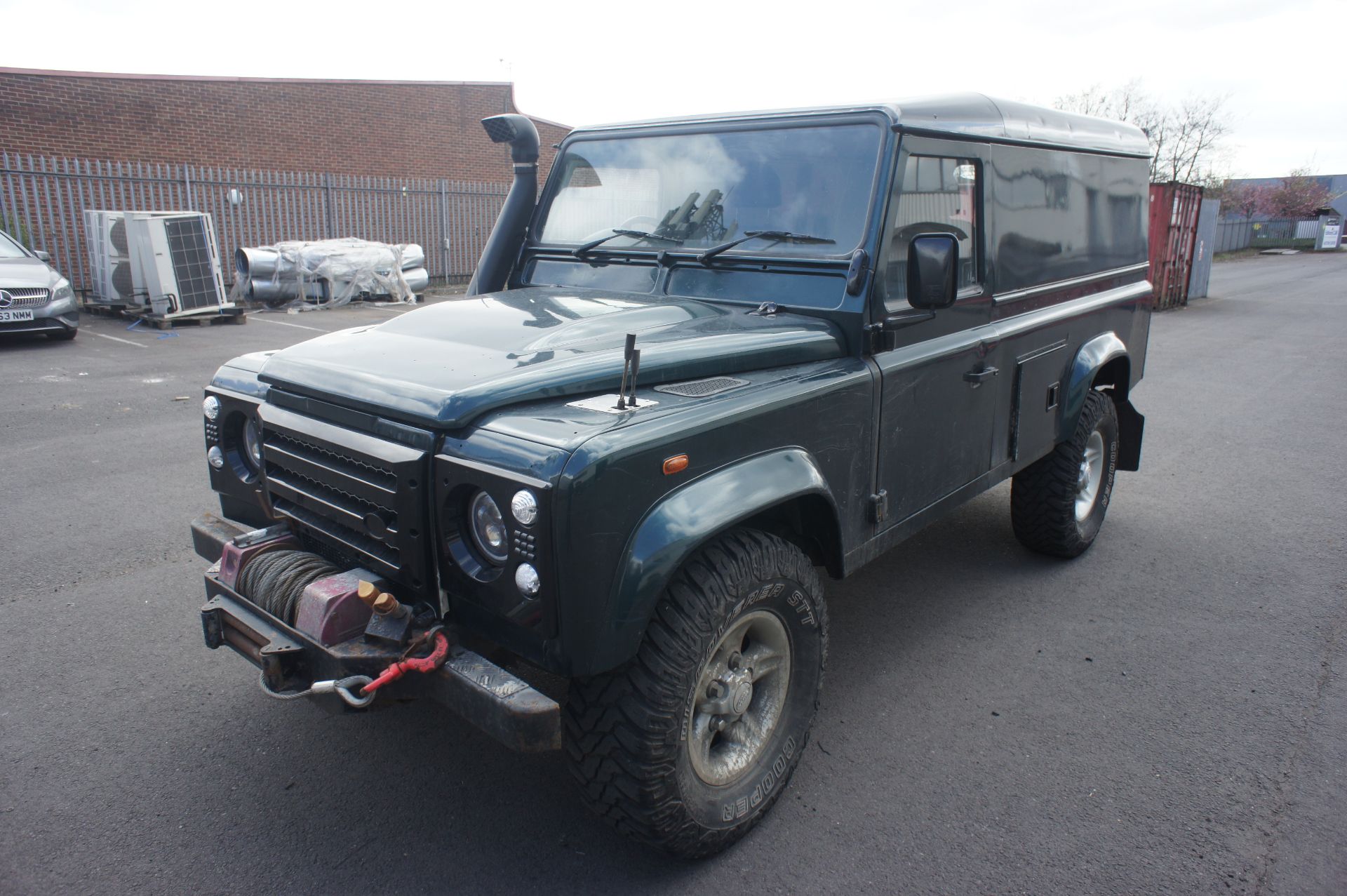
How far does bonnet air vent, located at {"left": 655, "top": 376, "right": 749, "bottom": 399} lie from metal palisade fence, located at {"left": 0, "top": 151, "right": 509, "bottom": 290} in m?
15.9

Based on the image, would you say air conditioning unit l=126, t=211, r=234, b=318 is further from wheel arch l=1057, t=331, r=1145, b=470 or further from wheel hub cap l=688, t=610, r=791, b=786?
wheel hub cap l=688, t=610, r=791, b=786

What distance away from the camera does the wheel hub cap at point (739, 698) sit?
2.66 m

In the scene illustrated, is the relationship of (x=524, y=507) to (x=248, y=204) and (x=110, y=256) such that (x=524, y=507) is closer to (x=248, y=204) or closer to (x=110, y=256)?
(x=110, y=256)

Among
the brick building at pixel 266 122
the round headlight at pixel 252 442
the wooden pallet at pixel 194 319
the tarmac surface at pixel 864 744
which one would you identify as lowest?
the tarmac surface at pixel 864 744

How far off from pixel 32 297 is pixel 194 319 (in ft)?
7.18

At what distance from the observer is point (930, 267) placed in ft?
10.3

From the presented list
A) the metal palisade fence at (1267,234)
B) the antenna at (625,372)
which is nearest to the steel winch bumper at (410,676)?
the antenna at (625,372)

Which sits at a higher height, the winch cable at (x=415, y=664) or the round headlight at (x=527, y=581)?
the round headlight at (x=527, y=581)

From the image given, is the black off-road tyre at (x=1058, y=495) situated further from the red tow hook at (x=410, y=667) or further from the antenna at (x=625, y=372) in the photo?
the red tow hook at (x=410, y=667)

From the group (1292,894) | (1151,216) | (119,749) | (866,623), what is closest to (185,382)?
(119,749)

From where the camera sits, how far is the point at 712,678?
2.67 meters

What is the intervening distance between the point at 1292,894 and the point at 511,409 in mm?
2568

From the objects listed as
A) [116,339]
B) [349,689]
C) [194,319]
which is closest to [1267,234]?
[194,319]

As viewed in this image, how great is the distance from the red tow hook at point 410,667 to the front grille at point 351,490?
0.66 feet
